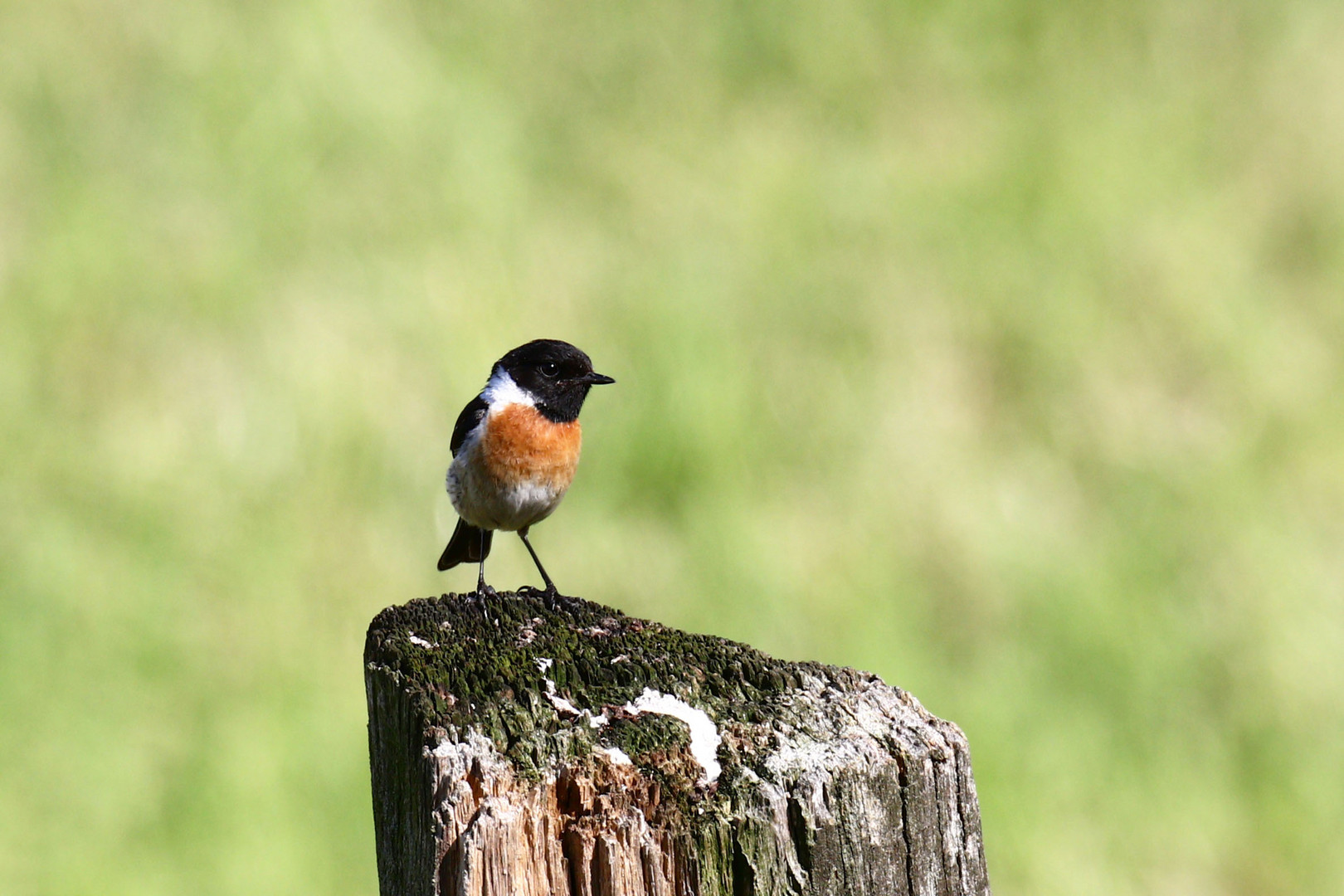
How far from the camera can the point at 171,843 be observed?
6.11 meters

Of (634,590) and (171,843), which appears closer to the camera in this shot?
(171,843)

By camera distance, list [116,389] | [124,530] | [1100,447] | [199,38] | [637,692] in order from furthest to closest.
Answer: [199,38] < [1100,447] < [116,389] < [124,530] < [637,692]

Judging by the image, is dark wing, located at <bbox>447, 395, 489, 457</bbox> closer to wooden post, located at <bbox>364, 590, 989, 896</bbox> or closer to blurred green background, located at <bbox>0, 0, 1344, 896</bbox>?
blurred green background, located at <bbox>0, 0, 1344, 896</bbox>

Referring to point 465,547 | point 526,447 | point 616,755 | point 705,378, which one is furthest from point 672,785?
point 705,378

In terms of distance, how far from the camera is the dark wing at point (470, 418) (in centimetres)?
509

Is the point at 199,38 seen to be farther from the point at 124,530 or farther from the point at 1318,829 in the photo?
the point at 1318,829

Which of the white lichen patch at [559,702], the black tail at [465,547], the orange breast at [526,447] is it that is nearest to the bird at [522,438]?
the orange breast at [526,447]

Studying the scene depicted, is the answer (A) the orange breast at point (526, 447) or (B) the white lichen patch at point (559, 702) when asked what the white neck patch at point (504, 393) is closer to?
(A) the orange breast at point (526, 447)

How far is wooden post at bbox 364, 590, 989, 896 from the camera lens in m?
2.28

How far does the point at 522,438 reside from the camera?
496 centimetres

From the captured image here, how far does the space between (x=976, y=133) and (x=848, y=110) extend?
3.00 feet

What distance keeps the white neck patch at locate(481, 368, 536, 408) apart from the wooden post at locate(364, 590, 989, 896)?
242 cm

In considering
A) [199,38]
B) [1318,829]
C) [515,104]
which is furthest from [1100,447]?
[199,38]

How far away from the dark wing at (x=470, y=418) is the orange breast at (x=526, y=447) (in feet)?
0.25
